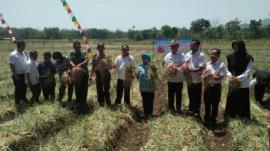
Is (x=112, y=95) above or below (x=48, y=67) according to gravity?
below

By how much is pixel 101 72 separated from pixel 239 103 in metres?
3.60

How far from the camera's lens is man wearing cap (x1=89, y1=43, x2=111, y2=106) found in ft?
30.5

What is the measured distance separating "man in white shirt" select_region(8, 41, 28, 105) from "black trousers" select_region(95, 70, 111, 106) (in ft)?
6.79

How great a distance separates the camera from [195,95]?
8.62m

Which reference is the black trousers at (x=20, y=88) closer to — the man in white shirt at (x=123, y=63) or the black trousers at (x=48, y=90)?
the black trousers at (x=48, y=90)

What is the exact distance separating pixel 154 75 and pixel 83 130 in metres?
2.35

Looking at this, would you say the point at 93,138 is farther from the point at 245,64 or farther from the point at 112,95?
the point at 112,95

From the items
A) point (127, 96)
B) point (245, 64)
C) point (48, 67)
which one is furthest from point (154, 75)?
point (48, 67)

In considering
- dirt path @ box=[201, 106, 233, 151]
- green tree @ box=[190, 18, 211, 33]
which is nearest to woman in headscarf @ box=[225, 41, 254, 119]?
dirt path @ box=[201, 106, 233, 151]

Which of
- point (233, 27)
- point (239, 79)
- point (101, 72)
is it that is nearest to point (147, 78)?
point (101, 72)

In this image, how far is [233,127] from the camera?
301 inches

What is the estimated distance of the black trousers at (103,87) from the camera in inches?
376

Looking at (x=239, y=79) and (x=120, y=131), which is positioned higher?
(x=239, y=79)

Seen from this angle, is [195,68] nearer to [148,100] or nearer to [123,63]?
[148,100]
